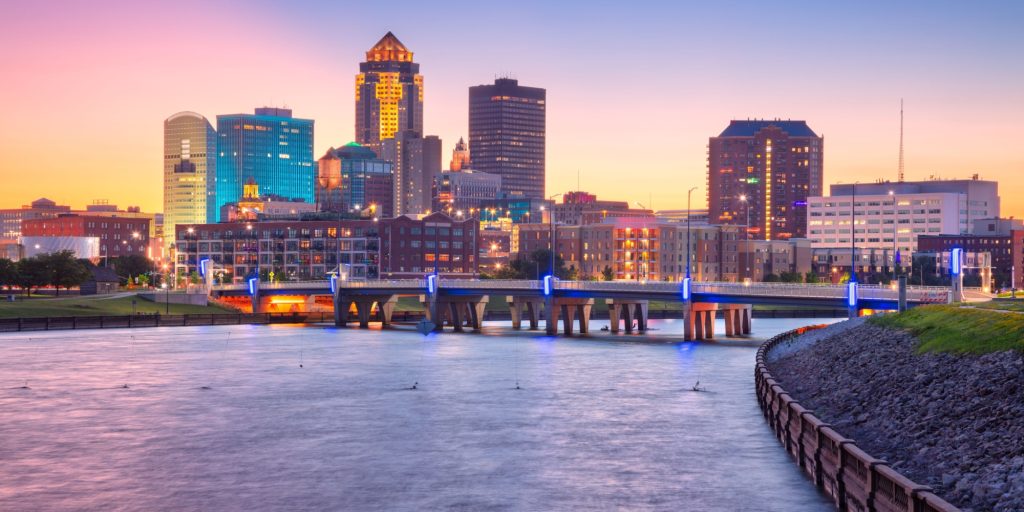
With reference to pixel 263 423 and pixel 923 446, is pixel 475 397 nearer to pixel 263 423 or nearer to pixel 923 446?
pixel 263 423

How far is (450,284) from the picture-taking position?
15650 cm

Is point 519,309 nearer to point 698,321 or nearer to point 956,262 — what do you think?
point 698,321

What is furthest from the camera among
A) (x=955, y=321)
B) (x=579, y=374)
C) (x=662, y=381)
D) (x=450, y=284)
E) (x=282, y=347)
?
(x=450, y=284)

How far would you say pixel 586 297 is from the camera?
141m

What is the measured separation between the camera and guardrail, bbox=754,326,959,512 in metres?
29.4

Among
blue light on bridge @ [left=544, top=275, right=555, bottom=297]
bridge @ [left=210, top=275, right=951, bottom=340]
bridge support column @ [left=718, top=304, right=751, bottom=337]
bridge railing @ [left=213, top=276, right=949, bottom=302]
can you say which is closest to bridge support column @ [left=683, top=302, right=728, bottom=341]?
bridge @ [left=210, top=275, right=951, bottom=340]

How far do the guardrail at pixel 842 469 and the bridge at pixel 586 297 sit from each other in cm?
5049

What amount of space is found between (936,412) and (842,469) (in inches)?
364

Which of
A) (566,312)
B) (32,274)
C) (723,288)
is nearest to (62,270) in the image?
(32,274)

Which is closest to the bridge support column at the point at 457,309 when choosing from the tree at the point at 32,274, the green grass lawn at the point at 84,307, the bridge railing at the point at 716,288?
the bridge railing at the point at 716,288

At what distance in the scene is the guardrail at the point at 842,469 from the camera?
1157 inches

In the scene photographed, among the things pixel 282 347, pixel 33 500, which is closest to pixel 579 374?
pixel 282 347

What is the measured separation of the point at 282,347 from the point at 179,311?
54.4m

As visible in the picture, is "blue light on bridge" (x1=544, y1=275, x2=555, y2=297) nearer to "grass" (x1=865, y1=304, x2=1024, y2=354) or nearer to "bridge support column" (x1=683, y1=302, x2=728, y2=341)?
"bridge support column" (x1=683, y1=302, x2=728, y2=341)
